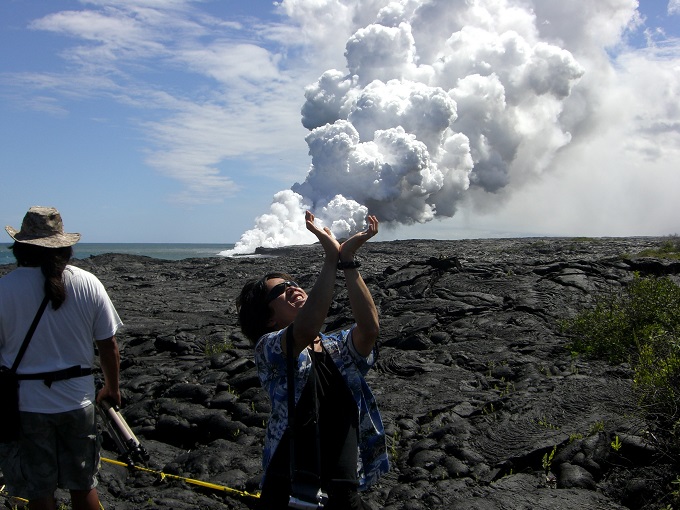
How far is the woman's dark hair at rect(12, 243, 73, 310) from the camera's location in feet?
12.5

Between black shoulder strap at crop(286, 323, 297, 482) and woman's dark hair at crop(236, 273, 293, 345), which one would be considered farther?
woman's dark hair at crop(236, 273, 293, 345)

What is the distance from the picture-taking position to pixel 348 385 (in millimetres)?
3230

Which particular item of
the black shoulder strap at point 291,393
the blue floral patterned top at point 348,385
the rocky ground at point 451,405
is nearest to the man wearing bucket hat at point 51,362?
the blue floral patterned top at point 348,385

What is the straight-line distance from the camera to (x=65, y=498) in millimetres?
6270

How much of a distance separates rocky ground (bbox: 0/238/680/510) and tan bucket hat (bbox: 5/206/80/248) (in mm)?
3096

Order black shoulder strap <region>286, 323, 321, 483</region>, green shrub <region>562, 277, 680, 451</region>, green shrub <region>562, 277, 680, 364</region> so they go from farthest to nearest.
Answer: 1. green shrub <region>562, 277, 680, 364</region>
2. green shrub <region>562, 277, 680, 451</region>
3. black shoulder strap <region>286, 323, 321, 483</region>

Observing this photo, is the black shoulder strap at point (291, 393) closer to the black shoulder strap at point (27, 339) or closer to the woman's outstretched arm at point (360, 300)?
the woman's outstretched arm at point (360, 300)

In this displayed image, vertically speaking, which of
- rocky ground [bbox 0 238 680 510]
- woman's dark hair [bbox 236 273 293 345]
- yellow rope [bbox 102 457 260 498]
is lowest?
yellow rope [bbox 102 457 260 498]

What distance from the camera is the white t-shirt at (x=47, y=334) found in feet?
12.4

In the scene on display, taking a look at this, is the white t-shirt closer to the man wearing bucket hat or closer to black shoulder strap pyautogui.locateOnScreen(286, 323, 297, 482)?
the man wearing bucket hat

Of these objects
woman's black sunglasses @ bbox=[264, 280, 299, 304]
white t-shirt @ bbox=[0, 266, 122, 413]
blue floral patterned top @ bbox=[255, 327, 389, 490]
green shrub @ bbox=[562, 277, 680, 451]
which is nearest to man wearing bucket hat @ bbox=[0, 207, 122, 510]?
white t-shirt @ bbox=[0, 266, 122, 413]

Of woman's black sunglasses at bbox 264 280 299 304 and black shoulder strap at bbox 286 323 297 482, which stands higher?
woman's black sunglasses at bbox 264 280 299 304

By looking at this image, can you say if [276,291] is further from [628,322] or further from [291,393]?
[628,322]

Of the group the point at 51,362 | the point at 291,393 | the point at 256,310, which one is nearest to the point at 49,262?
the point at 51,362
